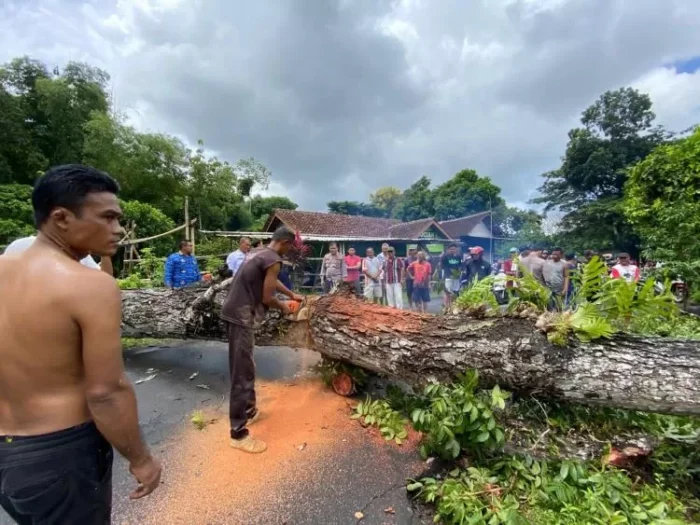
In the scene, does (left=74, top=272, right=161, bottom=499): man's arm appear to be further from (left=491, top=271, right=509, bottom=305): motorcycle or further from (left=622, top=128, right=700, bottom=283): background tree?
(left=622, top=128, right=700, bottom=283): background tree

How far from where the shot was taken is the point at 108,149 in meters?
16.4

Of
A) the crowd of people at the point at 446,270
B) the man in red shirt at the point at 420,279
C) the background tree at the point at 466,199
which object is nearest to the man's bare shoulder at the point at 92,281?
the crowd of people at the point at 446,270

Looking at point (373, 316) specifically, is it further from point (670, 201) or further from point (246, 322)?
point (670, 201)

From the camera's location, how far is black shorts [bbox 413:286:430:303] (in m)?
7.61

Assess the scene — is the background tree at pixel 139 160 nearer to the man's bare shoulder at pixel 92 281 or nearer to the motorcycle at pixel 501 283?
the motorcycle at pixel 501 283

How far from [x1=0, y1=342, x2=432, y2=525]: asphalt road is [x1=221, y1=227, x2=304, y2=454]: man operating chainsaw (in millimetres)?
179

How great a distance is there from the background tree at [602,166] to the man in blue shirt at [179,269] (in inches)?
723

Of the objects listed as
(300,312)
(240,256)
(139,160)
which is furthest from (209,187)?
(300,312)

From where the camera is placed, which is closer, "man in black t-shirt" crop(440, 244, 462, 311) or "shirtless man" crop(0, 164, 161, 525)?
"shirtless man" crop(0, 164, 161, 525)

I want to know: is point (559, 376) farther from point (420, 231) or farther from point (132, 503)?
point (420, 231)

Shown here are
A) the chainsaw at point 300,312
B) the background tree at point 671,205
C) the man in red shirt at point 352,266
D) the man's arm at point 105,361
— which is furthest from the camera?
the man in red shirt at point 352,266

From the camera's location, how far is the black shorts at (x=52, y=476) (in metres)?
1.08

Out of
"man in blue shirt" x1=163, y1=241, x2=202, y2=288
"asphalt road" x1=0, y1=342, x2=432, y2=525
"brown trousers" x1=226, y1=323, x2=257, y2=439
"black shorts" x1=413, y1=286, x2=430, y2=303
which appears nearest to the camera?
"asphalt road" x1=0, y1=342, x2=432, y2=525

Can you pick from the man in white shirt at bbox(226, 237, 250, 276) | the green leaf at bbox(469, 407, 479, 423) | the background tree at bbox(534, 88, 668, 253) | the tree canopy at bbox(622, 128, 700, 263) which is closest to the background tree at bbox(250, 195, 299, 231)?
the background tree at bbox(534, 88, 668, 253)
